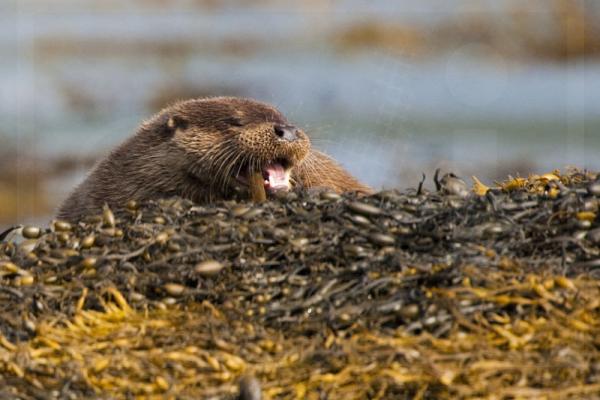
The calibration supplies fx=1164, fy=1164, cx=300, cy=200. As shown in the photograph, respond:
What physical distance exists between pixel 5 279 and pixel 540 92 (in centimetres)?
1681

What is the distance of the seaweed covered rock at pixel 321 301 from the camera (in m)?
3.37

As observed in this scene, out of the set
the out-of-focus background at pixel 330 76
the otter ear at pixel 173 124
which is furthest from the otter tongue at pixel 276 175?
the out-of-focus background at pixel 330 76

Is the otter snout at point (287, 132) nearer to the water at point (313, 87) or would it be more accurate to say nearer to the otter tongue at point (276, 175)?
the otter tongue at point (276, 175)

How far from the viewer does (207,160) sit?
557 cm

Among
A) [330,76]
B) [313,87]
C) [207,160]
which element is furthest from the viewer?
[330,76]

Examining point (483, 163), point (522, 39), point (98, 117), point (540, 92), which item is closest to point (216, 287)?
point (483, 163)

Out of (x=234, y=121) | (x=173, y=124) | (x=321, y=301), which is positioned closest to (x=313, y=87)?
(x=173, y=124)

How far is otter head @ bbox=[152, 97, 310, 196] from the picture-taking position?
17.6ft

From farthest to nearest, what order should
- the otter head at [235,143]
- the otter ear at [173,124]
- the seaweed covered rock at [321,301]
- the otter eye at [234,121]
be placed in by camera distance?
1. the otter ear at [173,124]
2. the otter eye at [234,121]
3. the otter head at [235,143]
4. the seaweed covered rock at [321,301]

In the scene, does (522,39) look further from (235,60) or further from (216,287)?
(216,287)

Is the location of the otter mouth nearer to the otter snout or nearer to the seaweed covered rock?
the otter snout

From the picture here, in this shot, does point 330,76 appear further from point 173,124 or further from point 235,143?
point 235,143

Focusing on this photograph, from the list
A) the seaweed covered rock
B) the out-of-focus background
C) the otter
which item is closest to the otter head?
the otter

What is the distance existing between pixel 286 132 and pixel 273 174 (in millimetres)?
206
